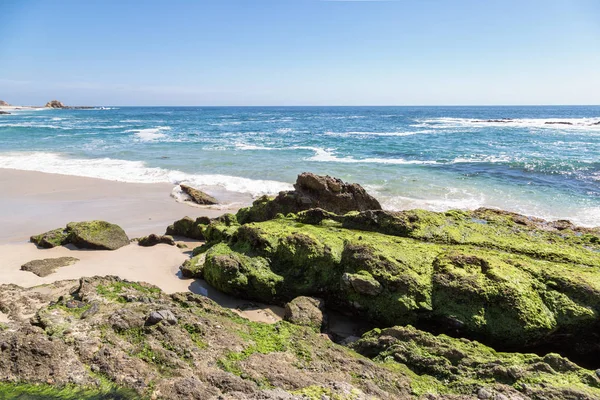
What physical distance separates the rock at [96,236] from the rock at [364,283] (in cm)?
557

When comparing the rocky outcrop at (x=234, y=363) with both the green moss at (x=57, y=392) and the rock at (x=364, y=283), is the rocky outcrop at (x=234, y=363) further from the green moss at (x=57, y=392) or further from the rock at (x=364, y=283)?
the rock at (x=364, y=283)

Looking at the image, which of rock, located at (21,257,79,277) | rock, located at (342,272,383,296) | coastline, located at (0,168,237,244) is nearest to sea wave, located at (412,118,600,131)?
coastline, located at (0,168,237,244)

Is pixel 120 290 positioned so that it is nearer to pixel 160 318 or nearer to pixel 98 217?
pixel 160 318

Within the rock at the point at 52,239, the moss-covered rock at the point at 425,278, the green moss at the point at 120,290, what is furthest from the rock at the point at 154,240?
the green moss at the point at 120,290

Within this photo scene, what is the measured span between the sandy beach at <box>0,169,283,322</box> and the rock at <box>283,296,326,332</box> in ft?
1.90

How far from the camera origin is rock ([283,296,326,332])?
4.79 m

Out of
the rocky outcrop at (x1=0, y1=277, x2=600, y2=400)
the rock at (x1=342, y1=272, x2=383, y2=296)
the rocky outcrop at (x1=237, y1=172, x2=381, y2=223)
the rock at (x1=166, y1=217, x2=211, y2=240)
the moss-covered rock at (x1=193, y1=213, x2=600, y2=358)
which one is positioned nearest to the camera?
the rocky outcrop at (x1=0, y1=277, x2=600, y2=400)

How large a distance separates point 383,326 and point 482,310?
4.15 ft

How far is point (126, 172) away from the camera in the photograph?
59.1ft

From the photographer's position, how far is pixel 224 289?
5953 mm

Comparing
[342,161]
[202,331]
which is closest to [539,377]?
[202,331]

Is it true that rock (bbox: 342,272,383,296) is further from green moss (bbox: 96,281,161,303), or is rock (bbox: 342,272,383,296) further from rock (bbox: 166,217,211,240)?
rock (bbox: 166,217,211,240)

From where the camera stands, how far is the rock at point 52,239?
814 centimetres

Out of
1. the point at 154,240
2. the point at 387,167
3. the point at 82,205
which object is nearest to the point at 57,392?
the point at 154,240
